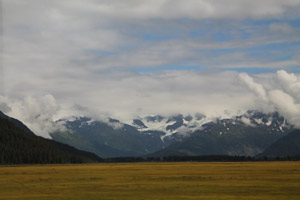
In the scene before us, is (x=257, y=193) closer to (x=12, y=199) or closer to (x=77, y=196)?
(x=77, y=196)

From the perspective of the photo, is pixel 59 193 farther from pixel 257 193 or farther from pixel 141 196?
pixel 257 193

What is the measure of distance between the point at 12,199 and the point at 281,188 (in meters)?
48.4

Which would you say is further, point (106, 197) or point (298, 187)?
point (298, 187)

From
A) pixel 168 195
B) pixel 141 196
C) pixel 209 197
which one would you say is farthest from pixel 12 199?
pixel 209 197

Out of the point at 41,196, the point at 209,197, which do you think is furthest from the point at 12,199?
the point at 209,197

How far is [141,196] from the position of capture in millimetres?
73438

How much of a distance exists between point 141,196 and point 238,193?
17.2 metres

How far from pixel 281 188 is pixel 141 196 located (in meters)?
28.7

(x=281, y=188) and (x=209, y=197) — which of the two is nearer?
(x=209, y=197)

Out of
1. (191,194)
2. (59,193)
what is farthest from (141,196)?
(59,193)

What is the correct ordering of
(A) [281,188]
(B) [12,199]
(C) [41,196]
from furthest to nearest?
(A) [281,188] < (C) [41,196] < (B) [12,199]

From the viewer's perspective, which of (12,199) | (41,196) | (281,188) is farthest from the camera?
(281,188)

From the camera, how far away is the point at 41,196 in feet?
245

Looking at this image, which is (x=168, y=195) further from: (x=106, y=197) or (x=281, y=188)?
(x=281, y=188)
